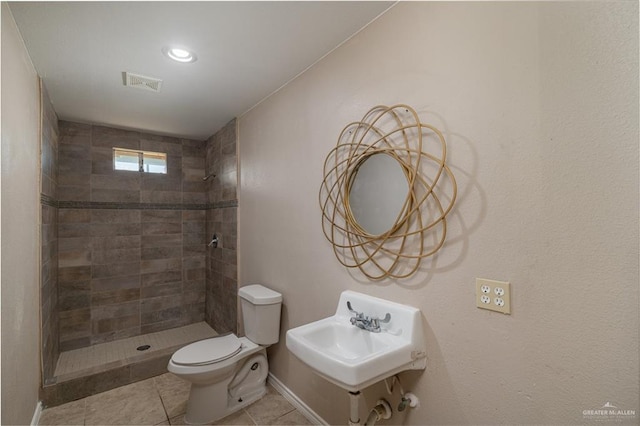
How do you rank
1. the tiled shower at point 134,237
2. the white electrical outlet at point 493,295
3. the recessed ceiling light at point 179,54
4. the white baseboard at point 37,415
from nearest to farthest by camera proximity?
1. the white electrical outlet at point 493,295
2. the recessed ceiling light at point 179,54
3. the white baseboard at point 37,415
4. the tiled shower at point 134,237

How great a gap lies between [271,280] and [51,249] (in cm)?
197

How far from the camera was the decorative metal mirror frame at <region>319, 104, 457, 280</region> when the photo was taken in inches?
51.4

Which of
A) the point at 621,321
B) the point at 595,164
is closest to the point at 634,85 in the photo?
the point at 595,164

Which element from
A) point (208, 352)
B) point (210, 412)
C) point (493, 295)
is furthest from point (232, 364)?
point (493, 295)

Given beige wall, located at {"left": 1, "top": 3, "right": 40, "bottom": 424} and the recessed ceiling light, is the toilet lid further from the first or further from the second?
the recessed ceiling light

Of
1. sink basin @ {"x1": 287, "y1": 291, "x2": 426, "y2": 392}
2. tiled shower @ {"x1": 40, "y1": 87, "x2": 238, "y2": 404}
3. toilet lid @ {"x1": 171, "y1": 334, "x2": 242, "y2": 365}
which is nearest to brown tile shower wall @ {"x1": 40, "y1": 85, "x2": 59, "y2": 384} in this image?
tiled shower @ {"x1": 40, "y1": 87, "x2": 238, "y2": 404}

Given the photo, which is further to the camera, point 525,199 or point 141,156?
point 141,156

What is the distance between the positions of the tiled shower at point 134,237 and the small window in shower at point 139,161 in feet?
0.19

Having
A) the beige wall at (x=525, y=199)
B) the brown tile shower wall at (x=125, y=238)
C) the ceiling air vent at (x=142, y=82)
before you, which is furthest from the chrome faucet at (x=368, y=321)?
the brown tile shower wall at (x=125, y=238)

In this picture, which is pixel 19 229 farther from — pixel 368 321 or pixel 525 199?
pixel 525 199

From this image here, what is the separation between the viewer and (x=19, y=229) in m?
1.60

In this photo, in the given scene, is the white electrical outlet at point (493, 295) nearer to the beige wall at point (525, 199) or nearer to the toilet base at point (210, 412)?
the beige wall at point (525, 199)

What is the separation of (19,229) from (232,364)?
149cm

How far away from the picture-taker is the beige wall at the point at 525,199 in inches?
33.6
